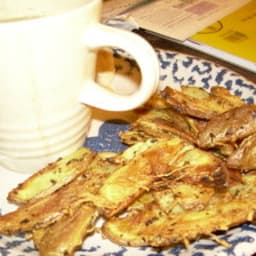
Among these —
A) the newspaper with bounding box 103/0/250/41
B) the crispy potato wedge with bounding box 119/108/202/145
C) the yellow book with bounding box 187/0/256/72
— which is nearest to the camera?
the crispy potato wedge with bounding box 119/108/202/145

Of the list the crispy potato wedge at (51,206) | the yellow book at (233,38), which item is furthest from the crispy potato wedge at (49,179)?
the yellow book at (233,38)

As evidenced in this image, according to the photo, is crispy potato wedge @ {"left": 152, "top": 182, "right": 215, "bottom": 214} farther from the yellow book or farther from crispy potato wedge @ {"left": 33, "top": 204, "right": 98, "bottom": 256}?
the yellow book

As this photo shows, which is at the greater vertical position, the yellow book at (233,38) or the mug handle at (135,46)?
the mug handle at (135,46)

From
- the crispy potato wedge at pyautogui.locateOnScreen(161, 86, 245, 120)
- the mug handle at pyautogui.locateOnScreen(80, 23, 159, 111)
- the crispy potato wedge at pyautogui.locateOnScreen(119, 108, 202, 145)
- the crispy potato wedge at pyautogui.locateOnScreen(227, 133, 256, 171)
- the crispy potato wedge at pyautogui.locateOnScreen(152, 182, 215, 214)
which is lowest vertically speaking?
the crispy potato wedge at pyautogui.locateOnScreen(152, 182, 215, 214)

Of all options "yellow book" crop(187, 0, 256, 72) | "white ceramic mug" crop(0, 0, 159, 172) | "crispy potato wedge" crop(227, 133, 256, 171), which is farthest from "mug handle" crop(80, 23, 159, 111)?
"yellow book" crop(187, 0, 256, 72)

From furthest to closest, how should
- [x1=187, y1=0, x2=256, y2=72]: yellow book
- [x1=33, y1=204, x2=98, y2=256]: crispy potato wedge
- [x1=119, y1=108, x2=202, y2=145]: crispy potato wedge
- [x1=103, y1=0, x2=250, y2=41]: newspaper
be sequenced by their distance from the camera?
1. [x1=103, y1=0, x2=250, y2=41]: newspaper
2. [x1=187, y1=0, x2=256, y2=72]: yellow book
3. [x1=119, y1=108, x2=202, y2=145]: crispy potato wedge
4. [x1=33, y1=204, x2=98, y2=256]: crispy potato wedge

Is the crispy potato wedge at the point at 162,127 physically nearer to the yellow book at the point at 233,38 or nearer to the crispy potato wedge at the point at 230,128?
the crispy potato wedge at the point at 230,128

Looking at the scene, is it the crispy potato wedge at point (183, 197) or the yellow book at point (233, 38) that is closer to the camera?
the crispy potato wedge at point (183, 197)
